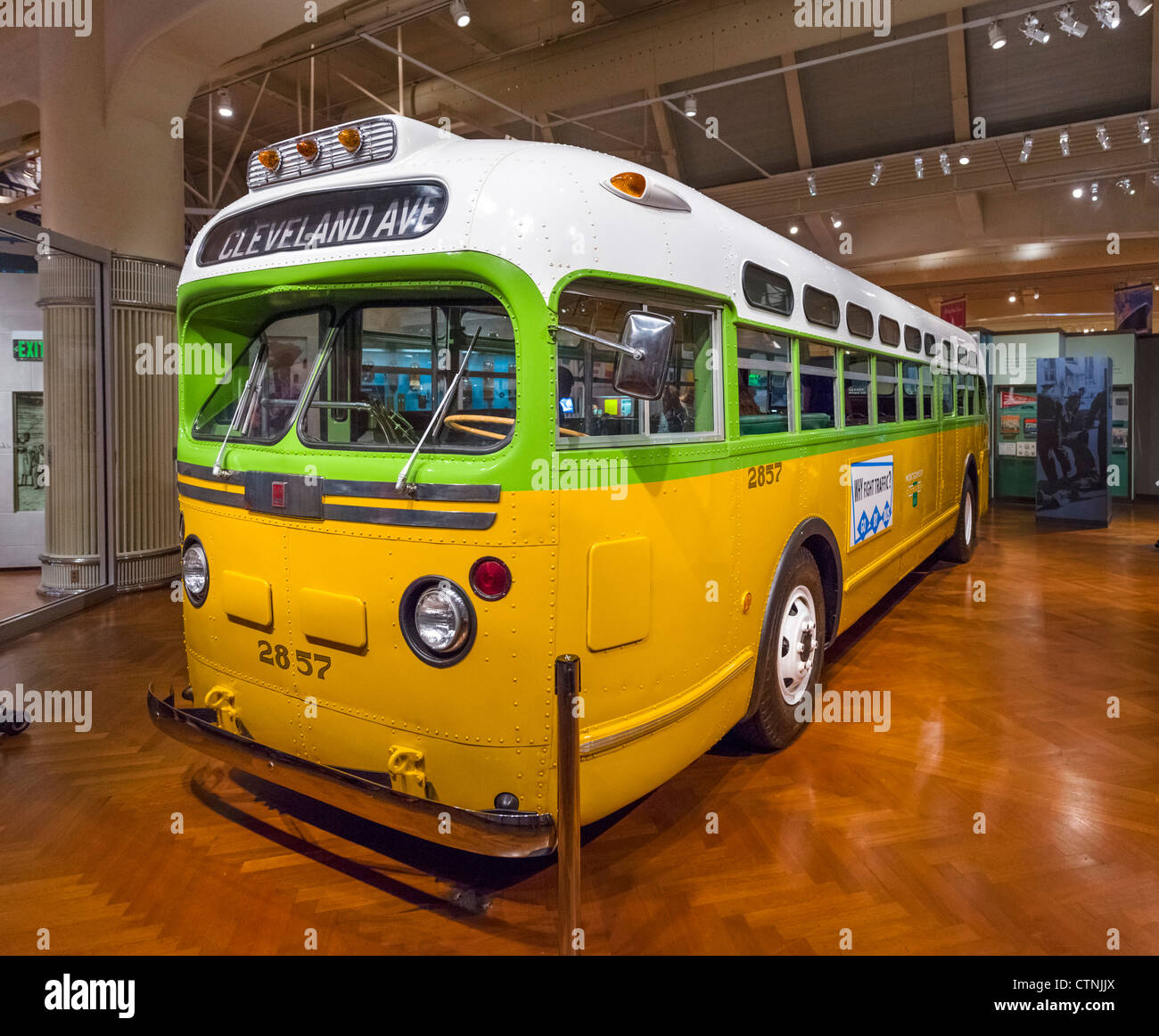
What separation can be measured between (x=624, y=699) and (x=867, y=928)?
3.27 feet

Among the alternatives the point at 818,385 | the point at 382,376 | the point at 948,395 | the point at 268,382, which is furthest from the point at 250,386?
the point at 948,395

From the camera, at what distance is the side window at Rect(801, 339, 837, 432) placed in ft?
12.6

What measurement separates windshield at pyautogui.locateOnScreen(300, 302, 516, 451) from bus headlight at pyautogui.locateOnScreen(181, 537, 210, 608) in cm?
69

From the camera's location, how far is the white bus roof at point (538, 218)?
2365 millimetres

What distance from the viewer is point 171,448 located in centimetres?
746

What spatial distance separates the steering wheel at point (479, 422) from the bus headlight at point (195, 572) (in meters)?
1.20

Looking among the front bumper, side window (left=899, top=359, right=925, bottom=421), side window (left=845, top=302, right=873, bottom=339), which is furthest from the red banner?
the front bumper

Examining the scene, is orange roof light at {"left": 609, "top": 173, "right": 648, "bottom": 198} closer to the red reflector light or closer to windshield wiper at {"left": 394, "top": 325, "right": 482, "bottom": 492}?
windshield wiper at {"left": 394, "top": 325, "right": 482, "bottom": 492}

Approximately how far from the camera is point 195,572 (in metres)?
3.13

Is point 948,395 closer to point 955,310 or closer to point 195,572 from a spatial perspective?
point 195,572

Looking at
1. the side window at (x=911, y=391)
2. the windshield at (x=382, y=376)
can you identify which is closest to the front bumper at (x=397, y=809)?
the windshield at (x=382, y=376)

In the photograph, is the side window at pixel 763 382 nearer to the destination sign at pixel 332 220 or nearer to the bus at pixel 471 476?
the bus at pixel 471 476

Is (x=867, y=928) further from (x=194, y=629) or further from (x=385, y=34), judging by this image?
(x=385, y=34)

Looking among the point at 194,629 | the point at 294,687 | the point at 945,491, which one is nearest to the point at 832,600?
the point at 294,687
